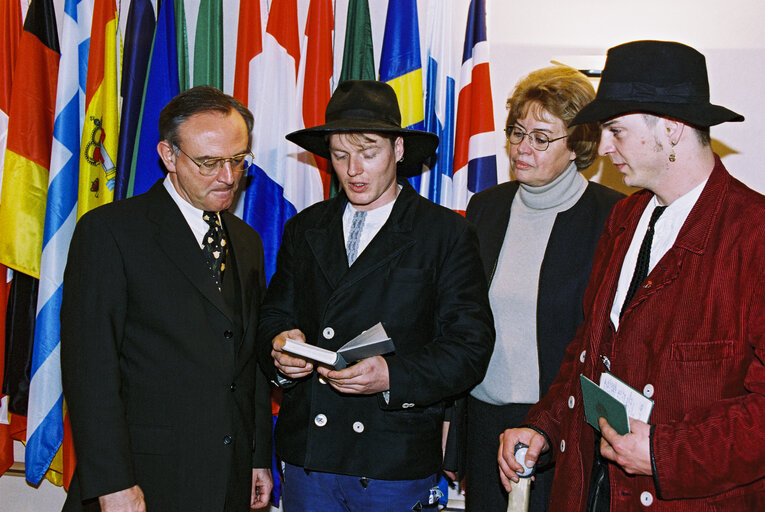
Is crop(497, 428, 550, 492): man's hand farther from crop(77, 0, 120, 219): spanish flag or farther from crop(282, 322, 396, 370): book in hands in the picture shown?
crop(77, 0, 120, 219): spanish flag

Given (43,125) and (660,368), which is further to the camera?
(43,125)

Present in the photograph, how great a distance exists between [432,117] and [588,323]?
1787mm

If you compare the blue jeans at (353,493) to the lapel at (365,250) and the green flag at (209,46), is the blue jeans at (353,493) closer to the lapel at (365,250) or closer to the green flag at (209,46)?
the lapel at (365,250)

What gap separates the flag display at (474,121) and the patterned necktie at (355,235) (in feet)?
3.52

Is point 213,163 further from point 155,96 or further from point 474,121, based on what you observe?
point 474,121

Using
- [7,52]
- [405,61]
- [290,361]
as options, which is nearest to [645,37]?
[405,61]

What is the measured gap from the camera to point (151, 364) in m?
2.18

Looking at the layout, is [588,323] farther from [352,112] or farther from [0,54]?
[0,54]

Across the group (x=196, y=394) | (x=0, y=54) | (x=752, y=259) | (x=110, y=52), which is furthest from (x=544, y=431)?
(x=0, y=54)

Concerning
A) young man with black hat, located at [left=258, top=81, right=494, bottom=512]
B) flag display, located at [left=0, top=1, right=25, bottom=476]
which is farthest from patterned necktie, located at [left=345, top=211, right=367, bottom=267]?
flag display, located at [left=0, top=1, right=25, bottom=476]

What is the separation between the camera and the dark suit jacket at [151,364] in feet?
6.81

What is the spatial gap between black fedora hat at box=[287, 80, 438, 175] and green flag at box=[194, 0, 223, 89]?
3.81ft

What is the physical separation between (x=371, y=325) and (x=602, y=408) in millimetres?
800

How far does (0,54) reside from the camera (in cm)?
350
